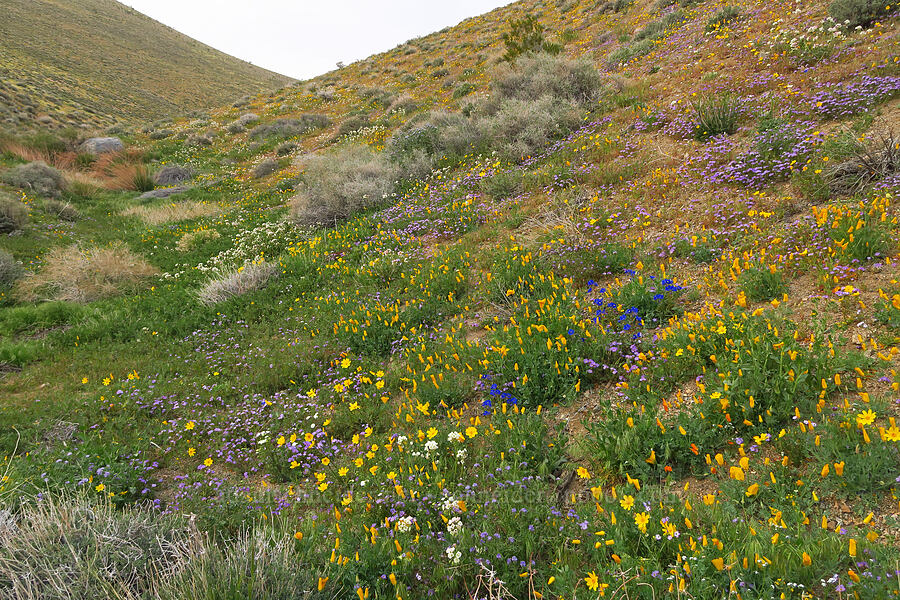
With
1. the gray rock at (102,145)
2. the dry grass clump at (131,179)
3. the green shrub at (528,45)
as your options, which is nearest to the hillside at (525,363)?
the green shrub at (528,45)

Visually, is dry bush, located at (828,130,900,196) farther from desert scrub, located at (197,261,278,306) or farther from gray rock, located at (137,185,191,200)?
gray rock, located at (137,185,191,200)

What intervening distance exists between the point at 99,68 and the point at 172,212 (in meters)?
49.1

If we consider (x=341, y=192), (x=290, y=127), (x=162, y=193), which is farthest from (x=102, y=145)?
(x=341, y=192)

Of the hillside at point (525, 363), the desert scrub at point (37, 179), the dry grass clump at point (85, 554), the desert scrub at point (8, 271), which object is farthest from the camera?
the desert scrub at point (37, 179)

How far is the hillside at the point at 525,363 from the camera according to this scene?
93.2 inches

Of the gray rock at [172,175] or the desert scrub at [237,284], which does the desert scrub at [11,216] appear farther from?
the desert scrub at [237,284]

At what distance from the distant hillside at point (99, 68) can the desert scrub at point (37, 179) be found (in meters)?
16.1

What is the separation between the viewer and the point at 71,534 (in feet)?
8.05

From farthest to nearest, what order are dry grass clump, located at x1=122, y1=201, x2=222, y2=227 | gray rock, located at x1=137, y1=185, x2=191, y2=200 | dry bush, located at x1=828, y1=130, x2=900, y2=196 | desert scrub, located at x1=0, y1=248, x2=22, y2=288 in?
gray rock, located at x1=137, y1=185, x2=191, y2=200 < dry grass clump, located at x1=122, y1=201, x2=222, y2=227 < desert scrub, located at x1=0, y1=248, x2=22, y2=288 < dry bush, located at x1=828, y1=130, x2=900, y2=196

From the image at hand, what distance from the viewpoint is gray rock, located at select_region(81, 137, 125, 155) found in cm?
2141

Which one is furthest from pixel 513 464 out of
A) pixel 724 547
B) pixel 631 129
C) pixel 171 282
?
pixel 171 282

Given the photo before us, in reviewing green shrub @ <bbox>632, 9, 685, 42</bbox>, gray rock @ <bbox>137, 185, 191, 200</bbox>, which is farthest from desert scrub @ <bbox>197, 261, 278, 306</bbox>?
green shrub @ <bbox>632, 9, 685, 42</bbox>

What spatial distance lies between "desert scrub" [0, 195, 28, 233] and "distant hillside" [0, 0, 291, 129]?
20812 millimetres

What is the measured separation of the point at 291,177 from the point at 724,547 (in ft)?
54.5
